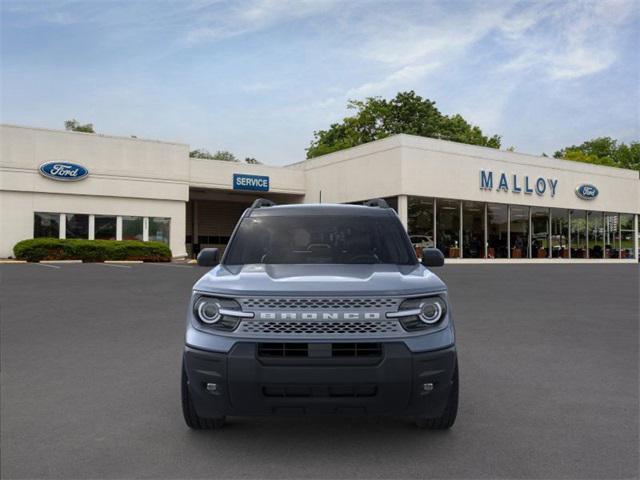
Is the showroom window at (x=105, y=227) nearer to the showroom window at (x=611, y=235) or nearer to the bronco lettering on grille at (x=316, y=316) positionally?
the bronco lettering on grille at (x=316, y=316)

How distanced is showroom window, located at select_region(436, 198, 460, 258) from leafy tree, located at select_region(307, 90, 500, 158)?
83.8ft

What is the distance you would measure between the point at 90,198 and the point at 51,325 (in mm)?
27462

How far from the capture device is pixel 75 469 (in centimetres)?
353

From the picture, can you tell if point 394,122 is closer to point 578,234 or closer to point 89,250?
point 578,234

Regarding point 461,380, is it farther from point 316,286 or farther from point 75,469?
point 75,469

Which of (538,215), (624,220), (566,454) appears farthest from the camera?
(624,220)

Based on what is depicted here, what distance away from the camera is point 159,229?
37.0 metres

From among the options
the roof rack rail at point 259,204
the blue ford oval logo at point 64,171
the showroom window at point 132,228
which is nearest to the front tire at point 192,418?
the roof rack rail at point 259,204

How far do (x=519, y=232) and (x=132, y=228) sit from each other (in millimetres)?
25757

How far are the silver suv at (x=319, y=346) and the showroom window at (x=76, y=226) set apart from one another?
33069mm

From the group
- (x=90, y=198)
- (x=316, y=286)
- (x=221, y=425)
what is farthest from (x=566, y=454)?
(x=90, y=198)

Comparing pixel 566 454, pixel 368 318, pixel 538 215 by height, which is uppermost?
pixel 538 215

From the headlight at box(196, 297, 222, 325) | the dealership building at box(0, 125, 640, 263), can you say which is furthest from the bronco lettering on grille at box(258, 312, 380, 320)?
the dealership building at box(0, 125, 640, 263)

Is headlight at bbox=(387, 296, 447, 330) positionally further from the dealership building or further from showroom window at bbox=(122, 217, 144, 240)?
showroom window at bbox=(122, 217, 144, 240)
